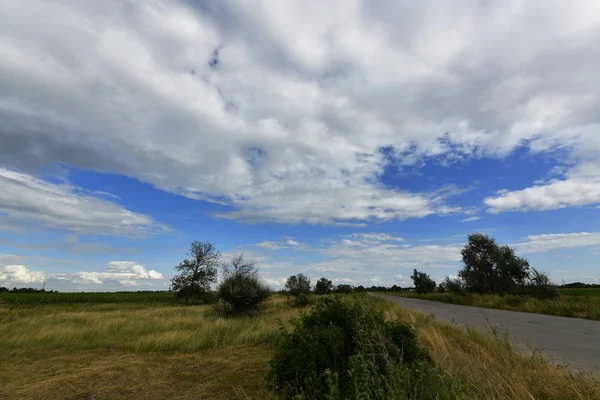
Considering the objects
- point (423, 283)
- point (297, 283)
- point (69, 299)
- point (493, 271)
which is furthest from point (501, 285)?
point (69, 299)

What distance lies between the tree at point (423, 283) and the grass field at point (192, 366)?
229 feet

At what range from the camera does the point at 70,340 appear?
456 inches

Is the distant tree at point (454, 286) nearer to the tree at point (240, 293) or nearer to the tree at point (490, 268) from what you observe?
the tree at point (490, 268)

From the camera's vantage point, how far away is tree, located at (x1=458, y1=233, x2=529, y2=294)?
1369 inches

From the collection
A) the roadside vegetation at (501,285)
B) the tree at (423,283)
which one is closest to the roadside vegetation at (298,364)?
the roadside vegetation at (501,285)

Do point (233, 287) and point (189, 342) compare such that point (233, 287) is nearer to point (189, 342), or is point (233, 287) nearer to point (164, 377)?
point (189, 342)

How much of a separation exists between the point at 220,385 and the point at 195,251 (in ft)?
165

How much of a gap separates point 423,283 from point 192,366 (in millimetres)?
74897

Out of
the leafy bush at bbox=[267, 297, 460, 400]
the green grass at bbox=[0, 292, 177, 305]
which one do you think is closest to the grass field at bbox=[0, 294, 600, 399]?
the leafy bush at bbox=[267, 297, 460, 400]

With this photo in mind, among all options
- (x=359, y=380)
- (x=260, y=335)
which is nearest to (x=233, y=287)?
(x=260, y=335)

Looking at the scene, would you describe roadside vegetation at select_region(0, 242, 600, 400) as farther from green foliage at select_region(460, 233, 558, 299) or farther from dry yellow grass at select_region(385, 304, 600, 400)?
green foliage at select_region(460, 233, 558, 299)

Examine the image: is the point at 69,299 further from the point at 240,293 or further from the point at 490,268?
the point at 490,268

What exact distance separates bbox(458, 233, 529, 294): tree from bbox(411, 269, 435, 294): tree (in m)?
35.8

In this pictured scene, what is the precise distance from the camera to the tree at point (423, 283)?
7394 centimetres
